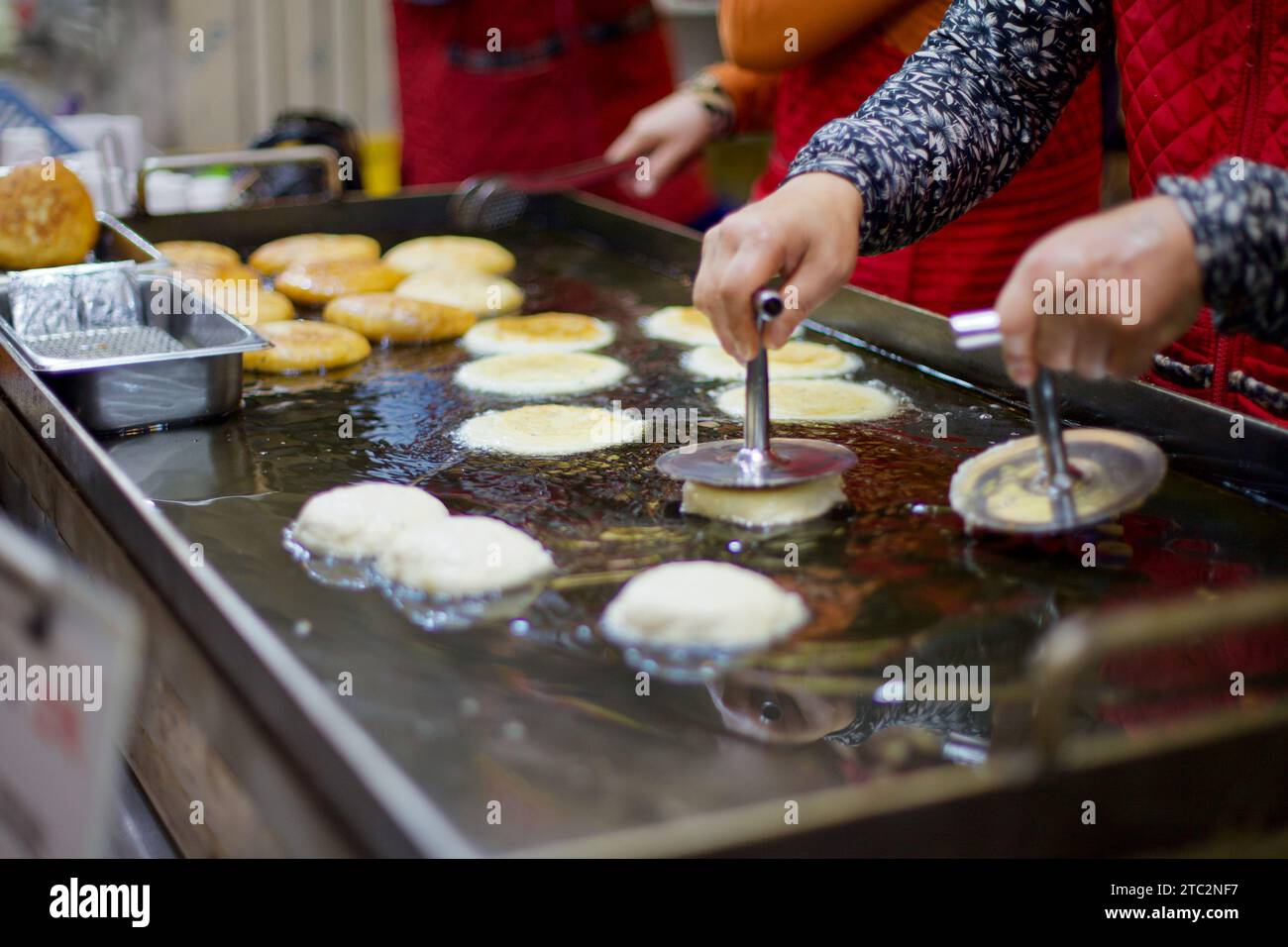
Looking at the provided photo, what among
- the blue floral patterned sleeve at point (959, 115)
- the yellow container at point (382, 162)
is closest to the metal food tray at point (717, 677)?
the blue floral patterned sleeve at point (959, 115)

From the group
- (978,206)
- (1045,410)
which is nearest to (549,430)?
(1045,410)

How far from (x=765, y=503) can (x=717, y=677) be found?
0.39 meters

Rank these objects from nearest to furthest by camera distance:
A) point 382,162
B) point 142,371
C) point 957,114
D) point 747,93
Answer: point 957,114
point 142,371
point 747,93
point 382,162

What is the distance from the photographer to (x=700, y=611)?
1297mm

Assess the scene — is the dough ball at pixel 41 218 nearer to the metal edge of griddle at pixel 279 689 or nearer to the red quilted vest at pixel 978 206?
the metal edge of griddle at pixel 279 689

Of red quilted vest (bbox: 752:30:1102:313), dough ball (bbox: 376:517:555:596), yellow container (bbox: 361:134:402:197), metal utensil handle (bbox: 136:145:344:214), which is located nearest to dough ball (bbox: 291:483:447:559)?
dough ball (bbox: 376:517:555:596)

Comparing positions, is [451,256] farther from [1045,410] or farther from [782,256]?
[1045,410]

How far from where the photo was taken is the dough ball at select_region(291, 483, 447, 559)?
4.97ft

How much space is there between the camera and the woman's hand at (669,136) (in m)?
2.97

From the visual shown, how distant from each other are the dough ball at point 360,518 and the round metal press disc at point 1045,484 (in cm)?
65

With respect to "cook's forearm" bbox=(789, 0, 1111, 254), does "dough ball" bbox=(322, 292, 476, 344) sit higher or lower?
lower

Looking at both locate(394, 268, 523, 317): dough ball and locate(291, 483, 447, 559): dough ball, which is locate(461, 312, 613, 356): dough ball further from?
locate(291, 483, 447, 559): dough ball

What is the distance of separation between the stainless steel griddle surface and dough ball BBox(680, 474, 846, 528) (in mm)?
26
